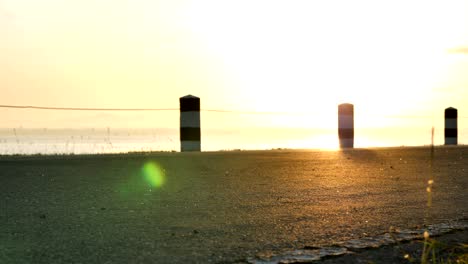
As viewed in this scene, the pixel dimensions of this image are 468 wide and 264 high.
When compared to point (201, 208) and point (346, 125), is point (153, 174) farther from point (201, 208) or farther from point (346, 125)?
point (346, 125)

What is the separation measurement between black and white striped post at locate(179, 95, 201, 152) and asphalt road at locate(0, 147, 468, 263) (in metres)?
4.50

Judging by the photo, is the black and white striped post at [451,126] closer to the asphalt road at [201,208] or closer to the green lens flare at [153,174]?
the asphalt road at [201,208]

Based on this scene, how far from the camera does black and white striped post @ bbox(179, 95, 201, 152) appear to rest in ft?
45.4

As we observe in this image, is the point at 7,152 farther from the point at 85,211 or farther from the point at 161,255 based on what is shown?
the point at 161,255

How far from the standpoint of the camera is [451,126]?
19.4m

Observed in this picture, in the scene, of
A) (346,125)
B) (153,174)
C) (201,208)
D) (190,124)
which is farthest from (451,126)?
(201,208)

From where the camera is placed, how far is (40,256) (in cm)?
341

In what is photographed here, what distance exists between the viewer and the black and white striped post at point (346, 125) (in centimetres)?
1700

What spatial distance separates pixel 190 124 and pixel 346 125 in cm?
544

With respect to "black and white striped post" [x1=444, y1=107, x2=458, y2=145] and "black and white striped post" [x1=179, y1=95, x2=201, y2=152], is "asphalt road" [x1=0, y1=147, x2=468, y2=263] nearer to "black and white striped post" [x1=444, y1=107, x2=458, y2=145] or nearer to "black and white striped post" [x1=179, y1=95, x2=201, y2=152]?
"black and white striped post" [x1=179, y1=95, x2=201, y2=152]

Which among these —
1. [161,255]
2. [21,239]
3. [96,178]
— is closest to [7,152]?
[96,178]

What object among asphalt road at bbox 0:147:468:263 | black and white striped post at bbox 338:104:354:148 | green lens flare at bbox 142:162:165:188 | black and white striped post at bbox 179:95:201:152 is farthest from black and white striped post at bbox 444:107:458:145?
green lens flare at bbox 142:162:165:188

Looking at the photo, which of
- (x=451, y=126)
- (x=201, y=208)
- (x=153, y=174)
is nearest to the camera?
(x=201, y=208)

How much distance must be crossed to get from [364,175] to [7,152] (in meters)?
7.71
